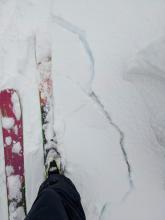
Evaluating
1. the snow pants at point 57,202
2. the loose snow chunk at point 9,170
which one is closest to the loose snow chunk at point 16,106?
the loose snow chunk at point 9,170

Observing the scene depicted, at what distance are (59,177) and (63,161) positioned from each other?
14 cm

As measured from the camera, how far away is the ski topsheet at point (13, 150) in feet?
5.93

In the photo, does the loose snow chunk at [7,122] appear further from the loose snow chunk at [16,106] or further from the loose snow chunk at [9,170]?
the loose snow chunk at [9,170]

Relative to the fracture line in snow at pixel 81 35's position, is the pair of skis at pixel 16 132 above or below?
below

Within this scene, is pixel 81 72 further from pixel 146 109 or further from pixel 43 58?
pixel 146 109

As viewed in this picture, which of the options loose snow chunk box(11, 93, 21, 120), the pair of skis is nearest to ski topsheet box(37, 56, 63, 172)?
the pair of skis

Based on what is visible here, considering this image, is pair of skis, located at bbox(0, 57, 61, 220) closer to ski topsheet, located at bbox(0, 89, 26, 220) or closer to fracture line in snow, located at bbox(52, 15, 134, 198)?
ski topsheet, located at bbox(0, 89, 26, 220)

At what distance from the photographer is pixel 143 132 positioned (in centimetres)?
171

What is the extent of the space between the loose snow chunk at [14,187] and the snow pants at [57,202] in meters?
0.24

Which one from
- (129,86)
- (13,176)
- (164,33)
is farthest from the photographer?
(13,176)

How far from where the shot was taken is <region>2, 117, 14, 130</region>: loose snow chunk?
181cm

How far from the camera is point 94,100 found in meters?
1.75

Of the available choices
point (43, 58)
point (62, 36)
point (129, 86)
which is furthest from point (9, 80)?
point (129, 86)

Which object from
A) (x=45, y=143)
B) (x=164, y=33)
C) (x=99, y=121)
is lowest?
(x=45, y=143)
